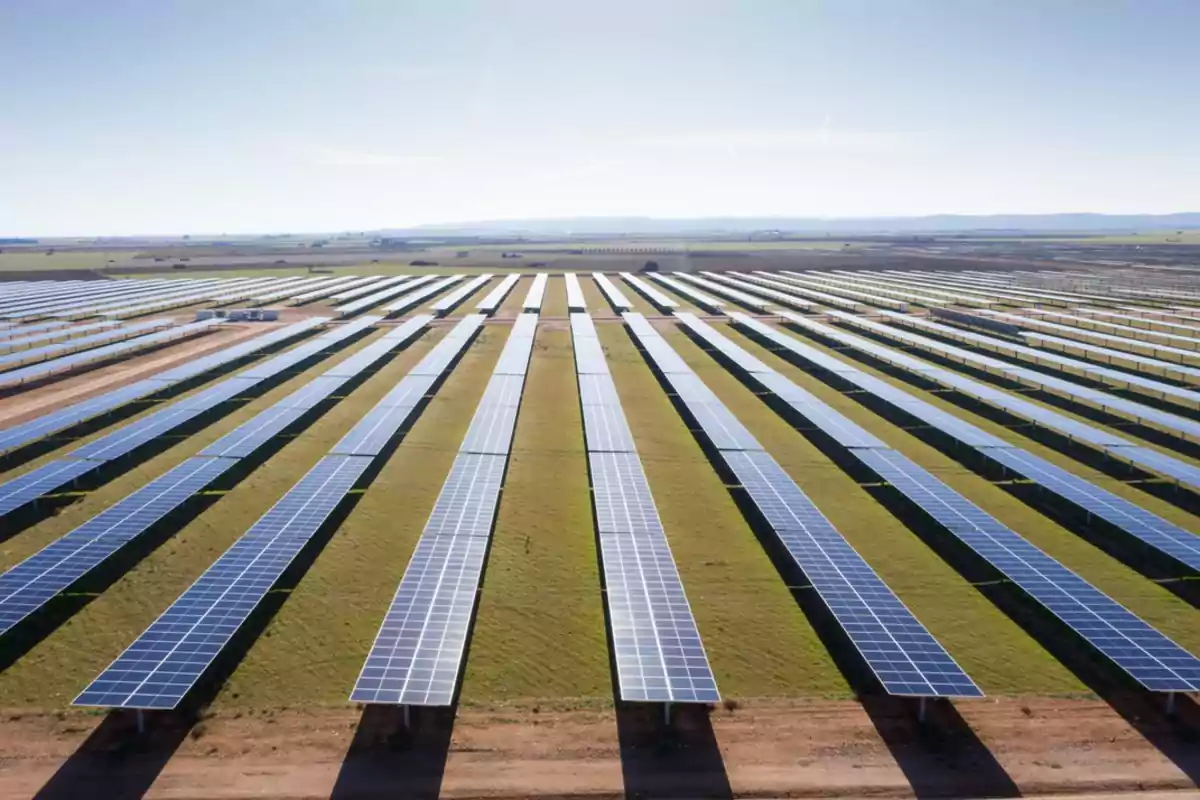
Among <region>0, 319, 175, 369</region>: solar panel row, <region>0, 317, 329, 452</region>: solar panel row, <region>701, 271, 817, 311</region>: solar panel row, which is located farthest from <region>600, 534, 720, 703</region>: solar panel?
<region>701, 271, 817, 311</region>: solar panel row

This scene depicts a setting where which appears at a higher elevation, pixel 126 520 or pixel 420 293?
pixel 420 293

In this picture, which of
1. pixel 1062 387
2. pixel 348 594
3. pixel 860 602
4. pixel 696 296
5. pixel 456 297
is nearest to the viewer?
pixel 860 602

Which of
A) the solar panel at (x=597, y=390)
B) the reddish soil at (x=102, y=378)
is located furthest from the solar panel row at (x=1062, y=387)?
the reddish soil at (x=102, y=378)

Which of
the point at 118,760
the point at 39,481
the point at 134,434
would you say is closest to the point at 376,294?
the point at 134,434

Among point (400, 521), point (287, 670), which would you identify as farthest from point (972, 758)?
point (400, 521)

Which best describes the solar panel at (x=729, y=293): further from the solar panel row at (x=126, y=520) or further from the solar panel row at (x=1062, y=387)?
the solar panel row at (x=126, y=520)

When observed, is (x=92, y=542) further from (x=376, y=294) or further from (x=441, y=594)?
(x=376, y=294)
